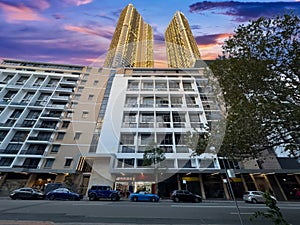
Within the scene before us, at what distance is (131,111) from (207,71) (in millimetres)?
20305

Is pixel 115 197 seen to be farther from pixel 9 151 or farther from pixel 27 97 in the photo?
pixel 27 97

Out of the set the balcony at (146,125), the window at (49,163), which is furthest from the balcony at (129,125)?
the window at (49,163)

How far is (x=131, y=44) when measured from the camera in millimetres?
43781

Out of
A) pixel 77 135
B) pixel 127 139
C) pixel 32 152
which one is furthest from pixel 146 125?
pixel 32 152

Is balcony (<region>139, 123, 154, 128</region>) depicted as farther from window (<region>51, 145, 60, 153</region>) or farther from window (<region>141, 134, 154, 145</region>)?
window (<region>51, 145, 60, 153</region>)

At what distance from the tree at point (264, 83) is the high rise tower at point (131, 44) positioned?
Result: 27203 mm

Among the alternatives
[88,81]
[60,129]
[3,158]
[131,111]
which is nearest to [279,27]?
[131,111]

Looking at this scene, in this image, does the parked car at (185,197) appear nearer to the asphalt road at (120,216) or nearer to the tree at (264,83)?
the asphalt road at (120,216)

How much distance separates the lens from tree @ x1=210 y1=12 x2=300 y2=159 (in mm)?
6855

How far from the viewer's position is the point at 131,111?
93.6 feet

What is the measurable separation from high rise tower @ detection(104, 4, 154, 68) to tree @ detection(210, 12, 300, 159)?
27.2 m

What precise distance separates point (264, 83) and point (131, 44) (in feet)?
135

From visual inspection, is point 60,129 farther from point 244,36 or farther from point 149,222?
point 244,36

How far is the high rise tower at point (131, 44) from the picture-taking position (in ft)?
119
